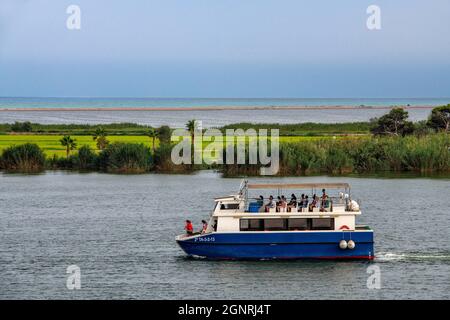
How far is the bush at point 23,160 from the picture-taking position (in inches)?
3637

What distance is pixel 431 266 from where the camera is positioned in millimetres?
45906

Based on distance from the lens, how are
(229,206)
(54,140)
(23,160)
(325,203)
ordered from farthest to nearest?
(54,140) → (23,160) → (229,206) → (325,203)

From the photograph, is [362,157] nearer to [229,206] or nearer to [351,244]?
[229,206]

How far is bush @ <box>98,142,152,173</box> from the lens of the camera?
9000 cm

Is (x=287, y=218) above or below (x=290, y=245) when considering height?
above

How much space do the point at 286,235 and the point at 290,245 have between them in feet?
1.73

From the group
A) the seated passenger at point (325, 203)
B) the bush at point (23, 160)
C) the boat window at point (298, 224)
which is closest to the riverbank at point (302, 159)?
the bush at point (23, 160)

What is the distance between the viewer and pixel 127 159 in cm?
9050

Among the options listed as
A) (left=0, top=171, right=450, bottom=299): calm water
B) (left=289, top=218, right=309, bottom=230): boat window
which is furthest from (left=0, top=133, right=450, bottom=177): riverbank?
(left=289, top=218, right=309, bottom=230): boat window

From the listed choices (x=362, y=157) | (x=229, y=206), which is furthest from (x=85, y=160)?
(x=229, y=206)

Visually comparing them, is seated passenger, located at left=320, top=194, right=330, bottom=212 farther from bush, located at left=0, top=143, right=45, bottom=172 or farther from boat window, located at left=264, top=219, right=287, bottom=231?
bush, located at left=0, top=143, right=45, bottom=172

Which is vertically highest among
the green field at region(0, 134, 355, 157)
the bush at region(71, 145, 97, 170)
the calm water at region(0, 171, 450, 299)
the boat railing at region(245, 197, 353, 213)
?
the green field at region(0, 134, 355, 157)

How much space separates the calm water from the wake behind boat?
600 mm
